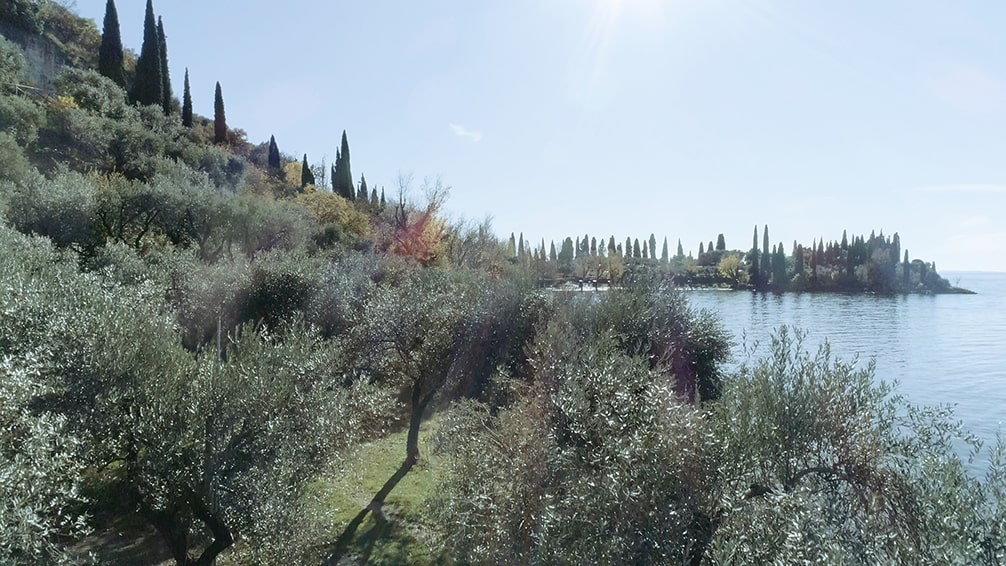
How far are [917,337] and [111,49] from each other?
9800cm

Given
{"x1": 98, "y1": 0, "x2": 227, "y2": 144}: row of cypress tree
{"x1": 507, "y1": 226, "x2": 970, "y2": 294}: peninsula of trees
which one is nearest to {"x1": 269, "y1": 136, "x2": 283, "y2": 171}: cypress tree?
{"x1": 98, "y1": 0, "x2": 227, "y2": 144}: row of cypress tree

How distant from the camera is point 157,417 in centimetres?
1087

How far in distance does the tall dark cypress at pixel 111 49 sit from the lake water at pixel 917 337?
68225mm

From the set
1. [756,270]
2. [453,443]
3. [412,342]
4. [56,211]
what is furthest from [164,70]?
[756,270]

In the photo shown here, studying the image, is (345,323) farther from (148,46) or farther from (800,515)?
(148,46)

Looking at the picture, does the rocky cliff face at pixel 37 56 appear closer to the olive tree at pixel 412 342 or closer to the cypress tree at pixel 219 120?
the cypress tree at pixel 219 120

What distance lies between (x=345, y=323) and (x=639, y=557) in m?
20.5

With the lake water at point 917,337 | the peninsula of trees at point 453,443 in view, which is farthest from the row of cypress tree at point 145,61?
the lake water at point 917,337

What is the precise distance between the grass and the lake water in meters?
11.9

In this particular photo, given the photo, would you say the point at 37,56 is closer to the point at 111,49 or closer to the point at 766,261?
the point at 111,49

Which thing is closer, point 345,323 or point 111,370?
point 111,370

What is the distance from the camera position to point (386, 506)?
1833cm

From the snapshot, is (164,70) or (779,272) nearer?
(164,70)

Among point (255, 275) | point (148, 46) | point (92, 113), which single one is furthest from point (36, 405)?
point (148, 46)
